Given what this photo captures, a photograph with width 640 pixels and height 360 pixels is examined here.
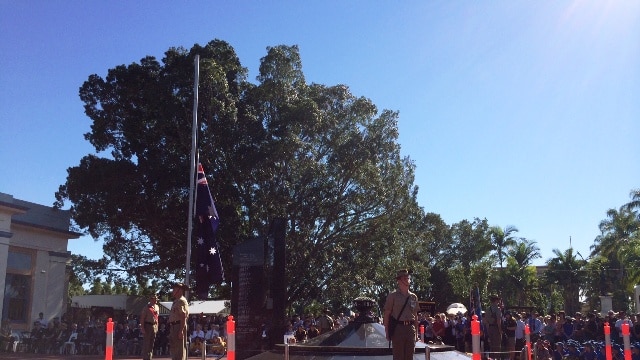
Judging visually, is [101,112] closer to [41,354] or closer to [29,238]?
[29,238]

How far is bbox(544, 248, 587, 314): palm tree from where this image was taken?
58.7 meters

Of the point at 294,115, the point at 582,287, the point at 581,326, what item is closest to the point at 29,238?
the point at 294,115

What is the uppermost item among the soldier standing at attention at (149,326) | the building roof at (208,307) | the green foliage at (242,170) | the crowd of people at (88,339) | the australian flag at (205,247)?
the green foliage at (242,170)

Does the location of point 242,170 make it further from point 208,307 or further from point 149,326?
point 149,326

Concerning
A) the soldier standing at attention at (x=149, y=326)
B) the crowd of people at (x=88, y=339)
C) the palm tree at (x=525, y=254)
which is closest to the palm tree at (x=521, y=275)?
the palm tree at (x=525, y=254)

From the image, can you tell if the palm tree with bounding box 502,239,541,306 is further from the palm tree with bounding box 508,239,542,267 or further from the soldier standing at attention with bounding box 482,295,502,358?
the soldier standing at attention with bounding box 482,295,502,358

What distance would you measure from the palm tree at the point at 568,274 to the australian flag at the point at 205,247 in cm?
4568

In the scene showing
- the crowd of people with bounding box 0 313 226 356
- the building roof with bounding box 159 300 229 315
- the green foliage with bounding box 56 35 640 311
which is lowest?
the crowd of people with bounding box 0 313 226 356

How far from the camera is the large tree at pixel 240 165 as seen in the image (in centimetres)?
2938

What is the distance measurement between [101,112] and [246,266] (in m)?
16.1

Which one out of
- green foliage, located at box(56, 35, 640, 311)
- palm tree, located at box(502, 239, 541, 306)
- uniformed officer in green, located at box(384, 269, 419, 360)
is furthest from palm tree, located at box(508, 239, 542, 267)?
uniformed officer in green, located at box(384, 269, 419, 360)

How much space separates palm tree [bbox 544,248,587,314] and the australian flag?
4568cm

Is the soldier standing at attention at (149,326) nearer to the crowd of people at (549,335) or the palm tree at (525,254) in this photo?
the crowd of people at (549,335)

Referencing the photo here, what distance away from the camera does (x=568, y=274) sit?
58.6 meters
